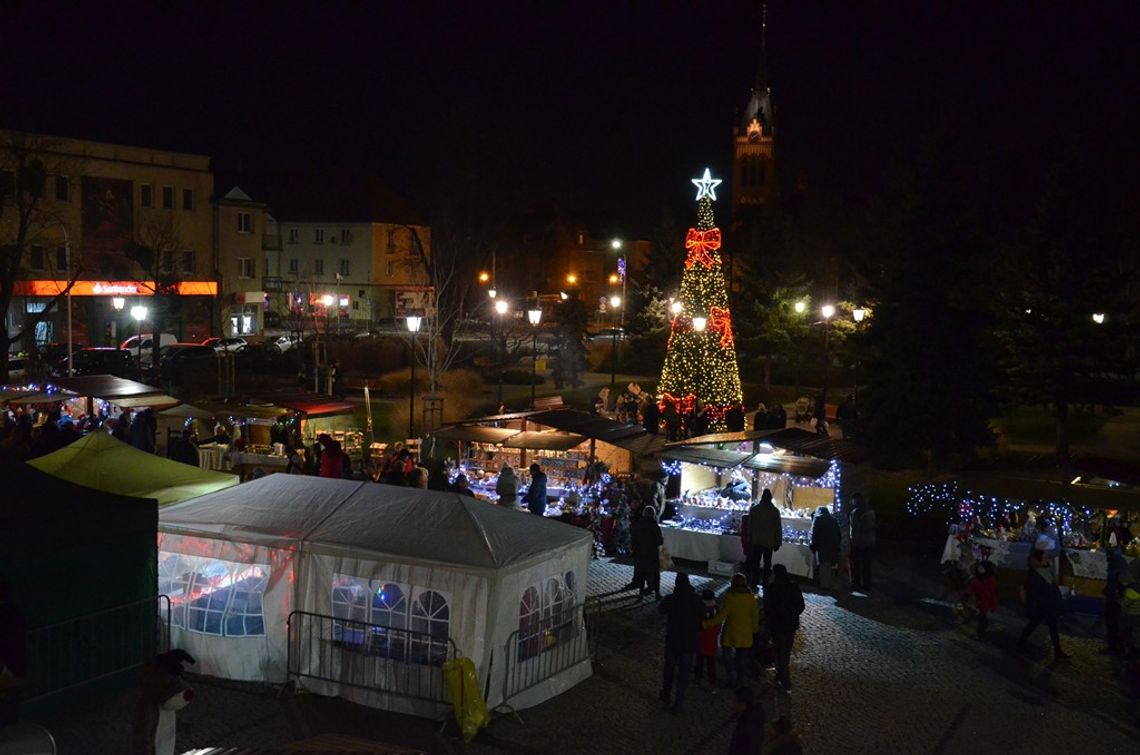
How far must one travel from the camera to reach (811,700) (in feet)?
37.2

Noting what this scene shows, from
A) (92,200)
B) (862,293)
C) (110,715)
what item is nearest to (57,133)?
(92,200)

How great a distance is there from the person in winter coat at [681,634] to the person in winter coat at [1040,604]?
478 centimetres

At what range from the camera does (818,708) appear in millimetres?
11117

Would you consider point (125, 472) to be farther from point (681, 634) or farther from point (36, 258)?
point (36, 258)

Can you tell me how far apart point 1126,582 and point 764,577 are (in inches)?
175

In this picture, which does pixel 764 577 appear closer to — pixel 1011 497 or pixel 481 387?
pixel 1011 497

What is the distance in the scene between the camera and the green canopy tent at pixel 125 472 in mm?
13609

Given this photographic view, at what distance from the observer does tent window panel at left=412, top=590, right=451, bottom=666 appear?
10133 millimetres

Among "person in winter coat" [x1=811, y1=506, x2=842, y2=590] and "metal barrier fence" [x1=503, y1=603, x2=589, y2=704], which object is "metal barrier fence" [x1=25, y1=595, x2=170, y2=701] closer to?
Answer: "metal barrier fence" [x1=503, y1=603, x2=589, y2=704]

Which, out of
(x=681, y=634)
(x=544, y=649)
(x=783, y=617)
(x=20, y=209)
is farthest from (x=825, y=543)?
(x=20, y=209)

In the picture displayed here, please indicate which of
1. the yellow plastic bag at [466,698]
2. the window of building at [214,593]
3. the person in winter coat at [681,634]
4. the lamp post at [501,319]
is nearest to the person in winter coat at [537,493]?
the person in winter coat at [681,634]

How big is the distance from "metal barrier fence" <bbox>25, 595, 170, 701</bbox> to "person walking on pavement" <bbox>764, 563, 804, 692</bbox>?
6.17 m

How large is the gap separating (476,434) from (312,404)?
4.59 meters

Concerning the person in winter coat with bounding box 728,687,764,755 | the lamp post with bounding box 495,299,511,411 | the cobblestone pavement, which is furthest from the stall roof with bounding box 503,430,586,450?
the person in winter coat with bounding box 728,687,764,755
